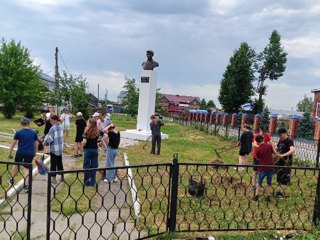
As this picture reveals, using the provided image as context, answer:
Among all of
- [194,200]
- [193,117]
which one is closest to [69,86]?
[193,117]

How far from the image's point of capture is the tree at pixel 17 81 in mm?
27297

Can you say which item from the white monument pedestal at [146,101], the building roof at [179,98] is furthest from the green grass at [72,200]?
the building roof at [179,98]

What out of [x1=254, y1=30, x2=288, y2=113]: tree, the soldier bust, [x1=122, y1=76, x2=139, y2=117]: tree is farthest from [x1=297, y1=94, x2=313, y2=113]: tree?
the soldier bust

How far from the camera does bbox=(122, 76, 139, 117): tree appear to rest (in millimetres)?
33875

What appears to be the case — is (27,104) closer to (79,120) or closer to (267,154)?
(79,120)

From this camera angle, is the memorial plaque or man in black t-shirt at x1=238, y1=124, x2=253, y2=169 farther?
the memorial plaque

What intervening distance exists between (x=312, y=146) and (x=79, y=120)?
8.62 m

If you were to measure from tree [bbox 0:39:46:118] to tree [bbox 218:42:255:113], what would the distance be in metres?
21.9

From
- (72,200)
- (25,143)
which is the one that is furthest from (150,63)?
(72,200)

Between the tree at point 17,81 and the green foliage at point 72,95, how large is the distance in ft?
6.28

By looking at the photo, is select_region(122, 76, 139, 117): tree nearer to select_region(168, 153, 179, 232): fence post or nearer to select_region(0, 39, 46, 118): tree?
select_region(0, 39, 46, 118): tree

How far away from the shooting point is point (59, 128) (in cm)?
674

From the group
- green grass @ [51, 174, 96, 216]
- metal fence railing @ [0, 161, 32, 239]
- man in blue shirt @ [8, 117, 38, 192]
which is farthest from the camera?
man in blue shirt @ [8, 117, 38, 192]

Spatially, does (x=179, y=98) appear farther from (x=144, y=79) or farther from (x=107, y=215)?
(x=107, y=215)
